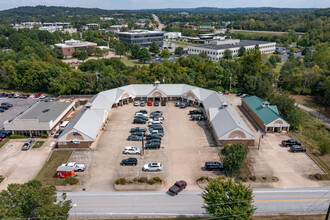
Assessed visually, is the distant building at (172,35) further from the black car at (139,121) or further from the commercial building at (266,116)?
the black car at (139,121)

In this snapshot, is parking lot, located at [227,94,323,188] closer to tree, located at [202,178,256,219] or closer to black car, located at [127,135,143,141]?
tree, located at [202,178,256,219]

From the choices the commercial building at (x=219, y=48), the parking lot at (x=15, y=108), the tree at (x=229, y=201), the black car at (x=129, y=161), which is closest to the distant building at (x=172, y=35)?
the commercial building at (x=219, y=48)

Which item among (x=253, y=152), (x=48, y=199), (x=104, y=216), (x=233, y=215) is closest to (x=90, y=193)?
(x=104, y=216)

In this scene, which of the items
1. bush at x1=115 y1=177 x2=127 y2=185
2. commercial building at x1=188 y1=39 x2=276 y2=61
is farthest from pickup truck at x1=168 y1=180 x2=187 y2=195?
commercial building at x1=188 y1=39 x2=276 y2=61

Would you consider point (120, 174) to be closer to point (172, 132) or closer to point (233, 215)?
point (172, 132)

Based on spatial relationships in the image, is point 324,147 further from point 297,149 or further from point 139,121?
point 139,121

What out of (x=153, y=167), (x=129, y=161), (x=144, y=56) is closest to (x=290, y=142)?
(x=153, y=167)
